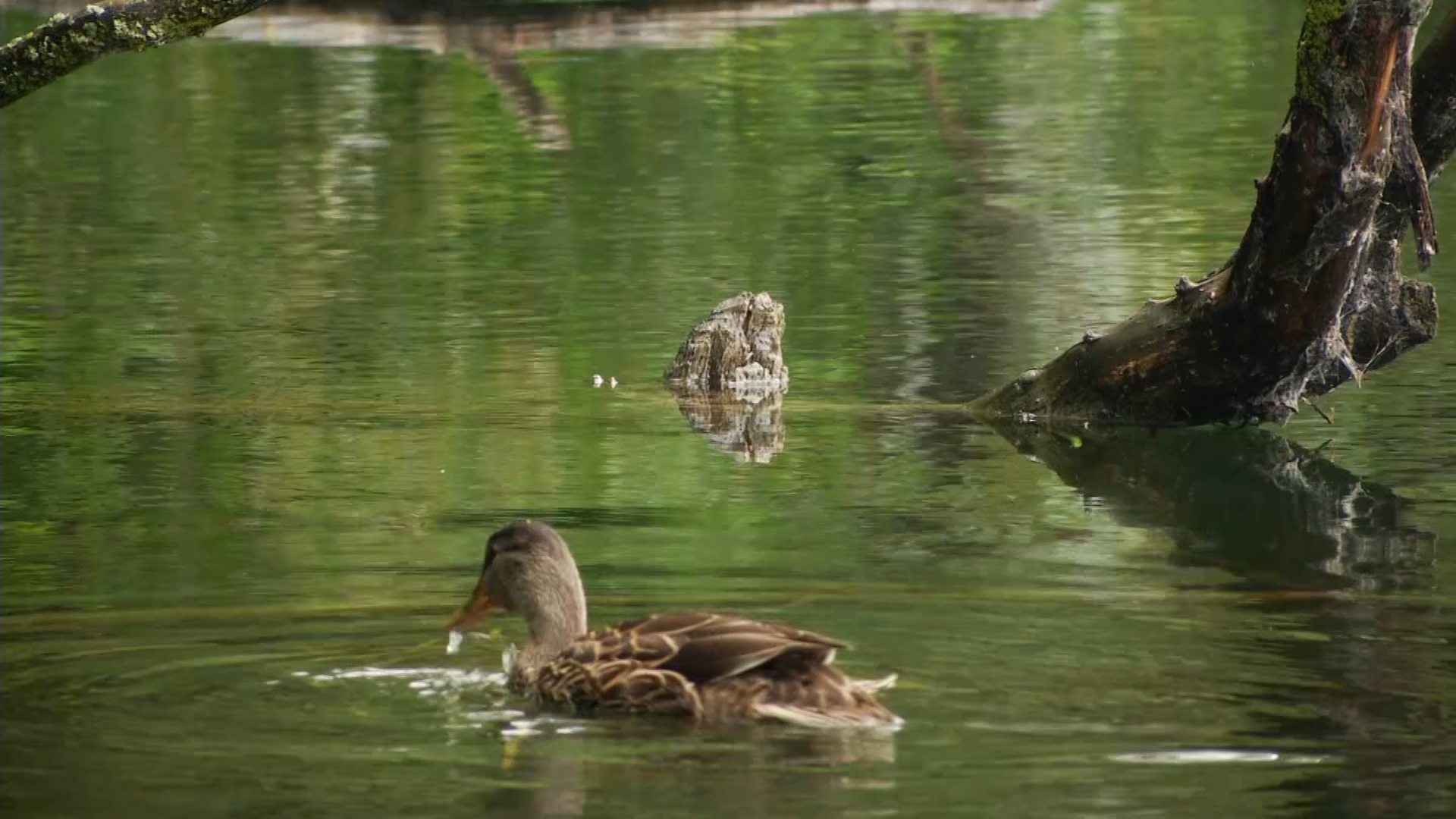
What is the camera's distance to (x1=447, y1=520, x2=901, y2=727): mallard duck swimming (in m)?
7.81

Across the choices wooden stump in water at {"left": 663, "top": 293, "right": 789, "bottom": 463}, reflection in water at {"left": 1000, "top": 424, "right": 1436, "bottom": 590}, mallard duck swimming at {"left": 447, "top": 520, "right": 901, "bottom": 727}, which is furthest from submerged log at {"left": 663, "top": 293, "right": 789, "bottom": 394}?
mallard duck swimming at {"left": 447, "top": 520, "right": 901, "bottom": 727}

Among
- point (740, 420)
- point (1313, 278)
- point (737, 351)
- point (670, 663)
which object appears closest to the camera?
point (670, 663)

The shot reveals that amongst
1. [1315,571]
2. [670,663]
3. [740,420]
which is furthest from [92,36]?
[740,420]

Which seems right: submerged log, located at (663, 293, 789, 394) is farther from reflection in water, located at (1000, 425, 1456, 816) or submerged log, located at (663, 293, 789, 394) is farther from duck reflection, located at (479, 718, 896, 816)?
duck reflection, located at (479, 718, 896, 816)

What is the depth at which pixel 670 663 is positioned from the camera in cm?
803

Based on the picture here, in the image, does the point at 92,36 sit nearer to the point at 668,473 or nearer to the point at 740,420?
the point at 668,473

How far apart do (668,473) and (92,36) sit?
3.84 metres

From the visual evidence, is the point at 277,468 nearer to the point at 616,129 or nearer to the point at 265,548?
the point at 265,548

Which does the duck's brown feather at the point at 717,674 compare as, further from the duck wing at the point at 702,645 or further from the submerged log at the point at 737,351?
the submerged log at the point at 737,351

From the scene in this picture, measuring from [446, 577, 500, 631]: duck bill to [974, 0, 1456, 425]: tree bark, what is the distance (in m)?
4.15

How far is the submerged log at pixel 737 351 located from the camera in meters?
14.6

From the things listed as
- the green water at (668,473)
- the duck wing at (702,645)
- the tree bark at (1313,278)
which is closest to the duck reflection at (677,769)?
the green water at (668,473)

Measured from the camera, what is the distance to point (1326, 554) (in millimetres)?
10469

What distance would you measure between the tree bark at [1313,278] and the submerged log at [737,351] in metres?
1.24
